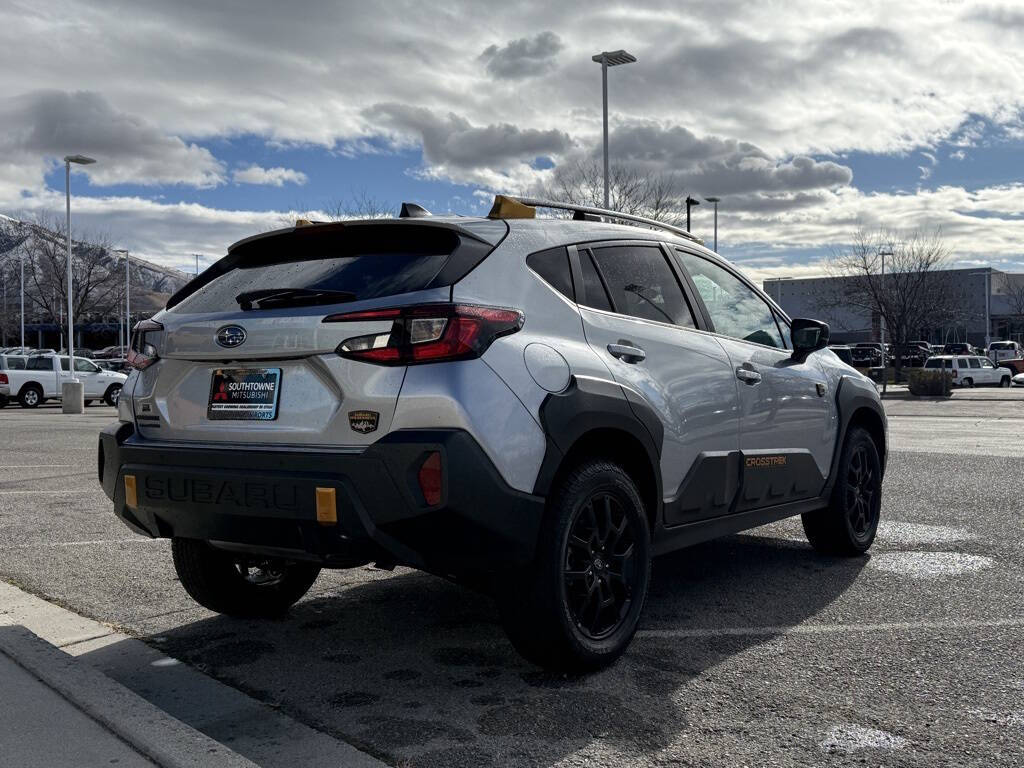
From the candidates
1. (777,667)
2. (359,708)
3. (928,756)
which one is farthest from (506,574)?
(928,756)

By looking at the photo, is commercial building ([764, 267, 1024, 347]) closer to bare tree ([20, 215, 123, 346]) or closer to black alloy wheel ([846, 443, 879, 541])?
bare tree ([20, 215, 123, 346])

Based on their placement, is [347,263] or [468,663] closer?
[347,263]

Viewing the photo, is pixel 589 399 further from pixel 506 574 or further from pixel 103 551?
pixel 103 551

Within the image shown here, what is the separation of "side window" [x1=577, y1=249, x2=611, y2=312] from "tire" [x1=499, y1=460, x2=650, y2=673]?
698 mm

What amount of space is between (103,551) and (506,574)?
3.84 metres

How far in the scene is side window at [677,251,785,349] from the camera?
16.7 feet

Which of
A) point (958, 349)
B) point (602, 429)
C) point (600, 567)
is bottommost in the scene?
point (600, 567)

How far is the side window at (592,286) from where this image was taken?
4.20m

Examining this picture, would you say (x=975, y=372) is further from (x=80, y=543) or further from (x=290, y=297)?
(x=290, y=297)

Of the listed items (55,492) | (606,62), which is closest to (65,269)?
(606,62)

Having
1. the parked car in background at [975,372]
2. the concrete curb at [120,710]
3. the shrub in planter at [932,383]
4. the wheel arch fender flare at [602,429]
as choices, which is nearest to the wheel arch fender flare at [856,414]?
the wheel arch fender flare at [602,429]

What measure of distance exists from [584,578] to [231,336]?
1.60 m

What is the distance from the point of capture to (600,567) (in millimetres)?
3926

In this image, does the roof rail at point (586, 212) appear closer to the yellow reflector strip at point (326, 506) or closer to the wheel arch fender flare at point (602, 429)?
the wheel arch fender flare at point (602, 429)
